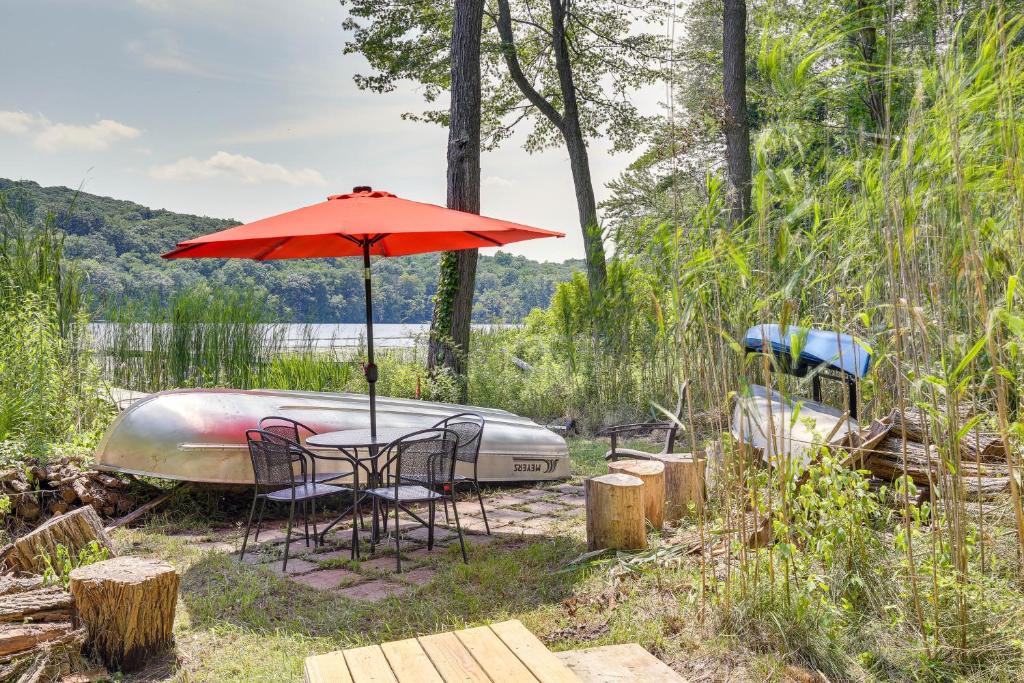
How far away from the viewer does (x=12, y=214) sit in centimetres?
591

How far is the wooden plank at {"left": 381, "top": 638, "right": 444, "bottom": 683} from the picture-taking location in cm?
193

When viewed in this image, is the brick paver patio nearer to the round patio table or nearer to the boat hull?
the round patio table

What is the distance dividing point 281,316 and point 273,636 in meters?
5.84

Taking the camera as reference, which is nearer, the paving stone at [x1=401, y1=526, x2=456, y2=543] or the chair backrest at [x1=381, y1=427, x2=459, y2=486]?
the chair backrest at [x1=381, y1=427, x2=459, y2=486]

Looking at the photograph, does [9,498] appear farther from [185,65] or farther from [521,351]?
[185,65]

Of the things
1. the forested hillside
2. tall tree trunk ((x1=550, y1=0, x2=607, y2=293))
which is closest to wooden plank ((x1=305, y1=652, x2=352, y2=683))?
the forested hillside

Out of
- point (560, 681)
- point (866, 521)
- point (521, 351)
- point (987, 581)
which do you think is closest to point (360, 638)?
point (560, 681)

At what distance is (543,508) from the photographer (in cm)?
549

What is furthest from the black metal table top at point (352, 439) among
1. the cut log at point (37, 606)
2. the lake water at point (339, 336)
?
the lake water at point (339, 336)

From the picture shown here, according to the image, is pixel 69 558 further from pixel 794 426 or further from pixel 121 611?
pixel 794 426

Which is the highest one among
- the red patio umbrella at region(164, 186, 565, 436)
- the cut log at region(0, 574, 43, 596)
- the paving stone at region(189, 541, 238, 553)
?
the red patio umbrella at region(164, 186, 565, 436)

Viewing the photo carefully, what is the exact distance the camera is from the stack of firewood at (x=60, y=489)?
15.7 ft

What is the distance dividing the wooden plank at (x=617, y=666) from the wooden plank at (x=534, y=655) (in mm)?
231

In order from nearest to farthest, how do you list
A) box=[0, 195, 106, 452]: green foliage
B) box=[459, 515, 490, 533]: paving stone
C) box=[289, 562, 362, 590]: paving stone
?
1. box=[289, 562, 362, 590]: paving stone
2. box=[459, 515, 490, 533]: paving stone
3. box=[0, 195, 106, 452]: green foliage
